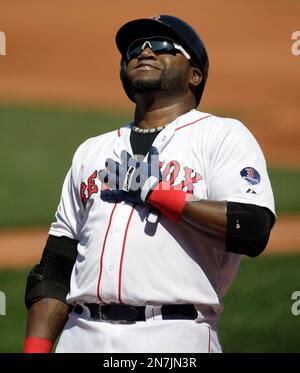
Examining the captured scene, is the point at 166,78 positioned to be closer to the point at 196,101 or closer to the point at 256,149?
the point at 196,101

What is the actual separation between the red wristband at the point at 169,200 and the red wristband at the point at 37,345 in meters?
0.73

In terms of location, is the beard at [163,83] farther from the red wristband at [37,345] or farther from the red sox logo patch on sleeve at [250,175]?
the red wristband at [37,345]

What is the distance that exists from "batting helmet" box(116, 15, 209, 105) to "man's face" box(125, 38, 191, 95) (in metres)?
0.06

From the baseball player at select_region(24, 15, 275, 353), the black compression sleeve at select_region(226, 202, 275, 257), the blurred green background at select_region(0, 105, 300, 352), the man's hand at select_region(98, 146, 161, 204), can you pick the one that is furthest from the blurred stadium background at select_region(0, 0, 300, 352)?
the black compression sleeve at select_region(226, 202, 275, 257)

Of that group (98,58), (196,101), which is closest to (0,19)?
(98,58)

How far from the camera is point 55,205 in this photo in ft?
37.4

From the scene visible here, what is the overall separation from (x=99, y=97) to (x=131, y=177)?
11379mm

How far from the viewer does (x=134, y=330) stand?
348 cm

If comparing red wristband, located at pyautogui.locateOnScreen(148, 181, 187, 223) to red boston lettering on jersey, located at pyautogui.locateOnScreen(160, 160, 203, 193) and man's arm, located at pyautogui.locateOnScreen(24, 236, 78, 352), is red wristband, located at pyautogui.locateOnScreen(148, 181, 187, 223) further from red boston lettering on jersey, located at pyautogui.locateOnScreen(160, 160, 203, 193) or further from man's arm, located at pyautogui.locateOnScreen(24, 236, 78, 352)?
man's arm, located at pyautogui.locateOnScreen(24, 236, 78, 352)

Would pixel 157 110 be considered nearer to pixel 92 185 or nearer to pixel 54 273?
pixel 92 185

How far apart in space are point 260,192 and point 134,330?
2.27 feet

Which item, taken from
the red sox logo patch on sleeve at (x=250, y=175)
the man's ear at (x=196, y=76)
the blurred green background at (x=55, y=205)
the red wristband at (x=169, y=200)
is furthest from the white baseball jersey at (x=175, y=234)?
the blurred green background at (x=55, y=205)

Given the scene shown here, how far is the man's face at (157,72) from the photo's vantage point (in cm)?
381

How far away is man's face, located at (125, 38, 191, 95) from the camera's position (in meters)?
3.81
